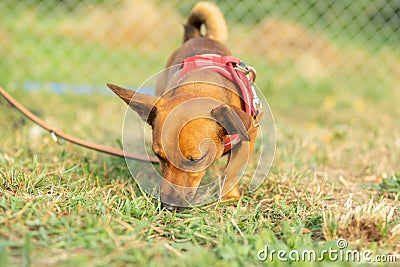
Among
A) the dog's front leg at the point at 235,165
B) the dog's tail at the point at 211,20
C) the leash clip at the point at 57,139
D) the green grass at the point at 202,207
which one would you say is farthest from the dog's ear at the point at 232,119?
the dog's tail at the point at 211,20

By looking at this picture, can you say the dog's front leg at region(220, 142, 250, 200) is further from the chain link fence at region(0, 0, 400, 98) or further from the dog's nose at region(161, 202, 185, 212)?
the chain link fence at region(0, 0, 400, 98)

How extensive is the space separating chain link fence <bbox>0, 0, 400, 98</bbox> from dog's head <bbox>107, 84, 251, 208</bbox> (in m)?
3.58

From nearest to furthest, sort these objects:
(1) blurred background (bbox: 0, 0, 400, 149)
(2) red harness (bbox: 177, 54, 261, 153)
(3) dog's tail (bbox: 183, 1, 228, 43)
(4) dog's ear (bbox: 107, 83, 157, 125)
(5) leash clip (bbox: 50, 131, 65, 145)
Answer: (4) dog's ear (bbox: 107, 83, 157, 125), (2) red harness (bbox: 177, 54, 261, 153), (5) leash clip (bbox: 50, 131, 65, 145), (3) dog's tail (bbox: 183, 1, 228, 43), (1) blurred background (bbox: 0, 0, 400, 149)

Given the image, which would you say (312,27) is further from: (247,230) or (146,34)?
(247,230)

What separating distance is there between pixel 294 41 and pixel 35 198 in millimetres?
5630

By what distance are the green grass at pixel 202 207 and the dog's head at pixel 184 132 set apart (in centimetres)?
14

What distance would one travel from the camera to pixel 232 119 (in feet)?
7.32

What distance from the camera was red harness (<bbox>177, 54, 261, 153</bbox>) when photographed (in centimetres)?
270

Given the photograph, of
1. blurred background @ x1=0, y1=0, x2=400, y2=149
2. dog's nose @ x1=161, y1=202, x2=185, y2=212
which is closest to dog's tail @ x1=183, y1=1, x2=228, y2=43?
dog's nose @ x1=161, y1=202, x2=185, y2=212

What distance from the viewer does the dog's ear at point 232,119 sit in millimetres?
2199

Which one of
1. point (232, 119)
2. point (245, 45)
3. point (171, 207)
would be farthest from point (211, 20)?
point (245, 45)

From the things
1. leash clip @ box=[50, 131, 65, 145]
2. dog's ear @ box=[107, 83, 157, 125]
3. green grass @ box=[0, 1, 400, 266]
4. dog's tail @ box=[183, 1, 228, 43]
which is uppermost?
dog's tail @ box=[183, 1, 228, 43]

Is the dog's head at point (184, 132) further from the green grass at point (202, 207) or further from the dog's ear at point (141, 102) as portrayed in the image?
the green grass at point (202, 207)

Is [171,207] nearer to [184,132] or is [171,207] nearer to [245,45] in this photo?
[184,132]
